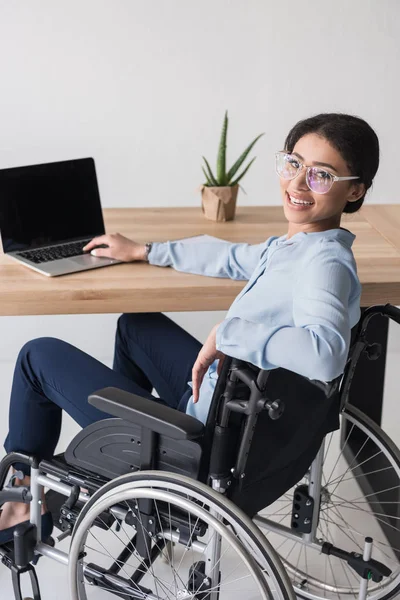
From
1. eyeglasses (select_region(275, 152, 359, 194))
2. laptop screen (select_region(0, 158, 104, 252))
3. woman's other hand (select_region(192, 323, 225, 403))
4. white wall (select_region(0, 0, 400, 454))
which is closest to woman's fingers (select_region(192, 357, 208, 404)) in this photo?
woman's other hand (select_region(192, 323, 225, 403))

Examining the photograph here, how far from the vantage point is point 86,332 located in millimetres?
3889

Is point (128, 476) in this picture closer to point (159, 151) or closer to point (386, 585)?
point (386, 585)

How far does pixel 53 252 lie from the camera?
223cm

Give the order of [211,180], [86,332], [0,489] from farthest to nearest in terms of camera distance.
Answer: [86,332]
[211,180]
[0,489]

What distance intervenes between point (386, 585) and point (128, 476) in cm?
83

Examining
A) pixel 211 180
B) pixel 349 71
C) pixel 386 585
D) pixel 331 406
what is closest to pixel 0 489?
pixel 331 406

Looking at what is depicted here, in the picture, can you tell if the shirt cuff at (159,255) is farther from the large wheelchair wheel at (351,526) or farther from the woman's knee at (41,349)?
the large wheelchair wheel at (351,526)

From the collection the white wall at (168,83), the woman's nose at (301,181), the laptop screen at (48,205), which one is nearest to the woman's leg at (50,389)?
the laptop screen at (48,205)

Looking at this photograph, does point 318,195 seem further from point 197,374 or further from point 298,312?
point 197,374

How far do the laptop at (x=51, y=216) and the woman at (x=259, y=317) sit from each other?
102mm

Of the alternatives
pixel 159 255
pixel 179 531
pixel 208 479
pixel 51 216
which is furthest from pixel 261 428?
pixel 51 216

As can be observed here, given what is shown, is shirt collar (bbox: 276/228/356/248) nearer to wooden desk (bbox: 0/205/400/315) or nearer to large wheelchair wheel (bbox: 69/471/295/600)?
wooden desk (bbox: 0/205/400/315)

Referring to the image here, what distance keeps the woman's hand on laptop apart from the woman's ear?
0.69 meters

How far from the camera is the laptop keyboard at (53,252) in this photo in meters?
2.18
